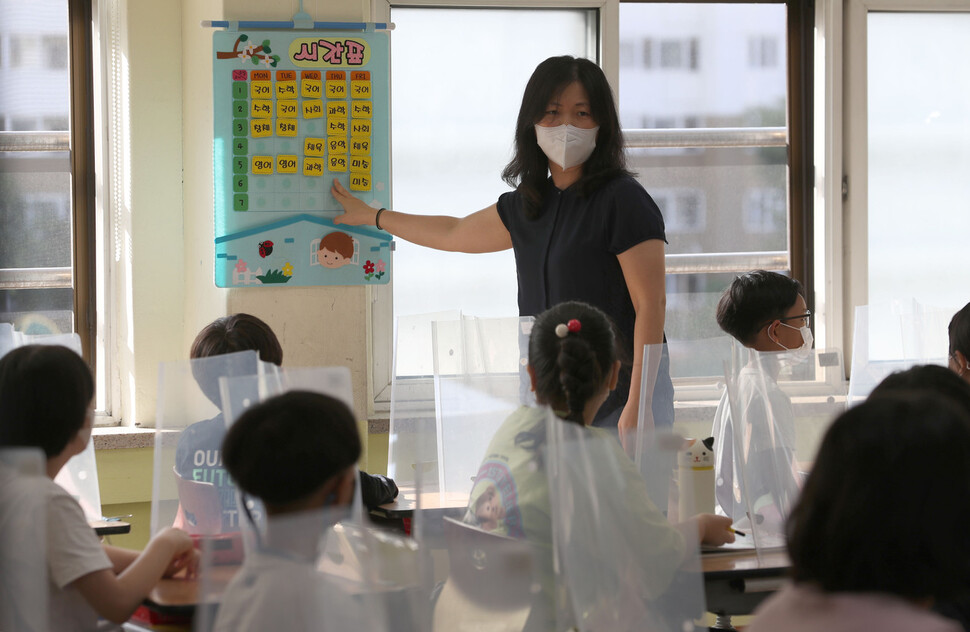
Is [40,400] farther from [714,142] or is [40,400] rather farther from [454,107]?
[714,142]

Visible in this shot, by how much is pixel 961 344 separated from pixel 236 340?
171 cm

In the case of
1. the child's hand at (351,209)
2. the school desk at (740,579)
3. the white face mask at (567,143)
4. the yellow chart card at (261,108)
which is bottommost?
the school desk at (740,579)

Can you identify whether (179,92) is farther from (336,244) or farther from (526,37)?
(526,37)

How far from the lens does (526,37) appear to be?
11.2 ft

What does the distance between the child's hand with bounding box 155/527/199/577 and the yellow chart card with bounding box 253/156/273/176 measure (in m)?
1.61

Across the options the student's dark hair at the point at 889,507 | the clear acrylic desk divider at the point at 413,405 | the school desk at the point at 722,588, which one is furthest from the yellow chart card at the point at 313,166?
the student's dark hair at the point at 889,507

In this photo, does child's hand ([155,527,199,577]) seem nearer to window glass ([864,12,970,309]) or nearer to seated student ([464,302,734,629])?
seated student ([464,302,734,629])

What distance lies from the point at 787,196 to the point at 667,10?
86cm

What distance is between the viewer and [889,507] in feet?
2.81

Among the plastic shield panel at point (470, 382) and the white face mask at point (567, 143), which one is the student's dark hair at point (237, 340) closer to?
the plastic shield panel at point (470, 382)

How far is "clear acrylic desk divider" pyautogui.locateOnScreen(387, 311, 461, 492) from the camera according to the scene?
7.73ft

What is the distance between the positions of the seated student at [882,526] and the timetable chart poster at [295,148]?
228cm

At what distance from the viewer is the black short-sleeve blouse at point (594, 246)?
222cm

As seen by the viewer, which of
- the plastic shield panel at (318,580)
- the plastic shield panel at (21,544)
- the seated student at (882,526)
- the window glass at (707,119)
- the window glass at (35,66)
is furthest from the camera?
the window glass at (707,119)
